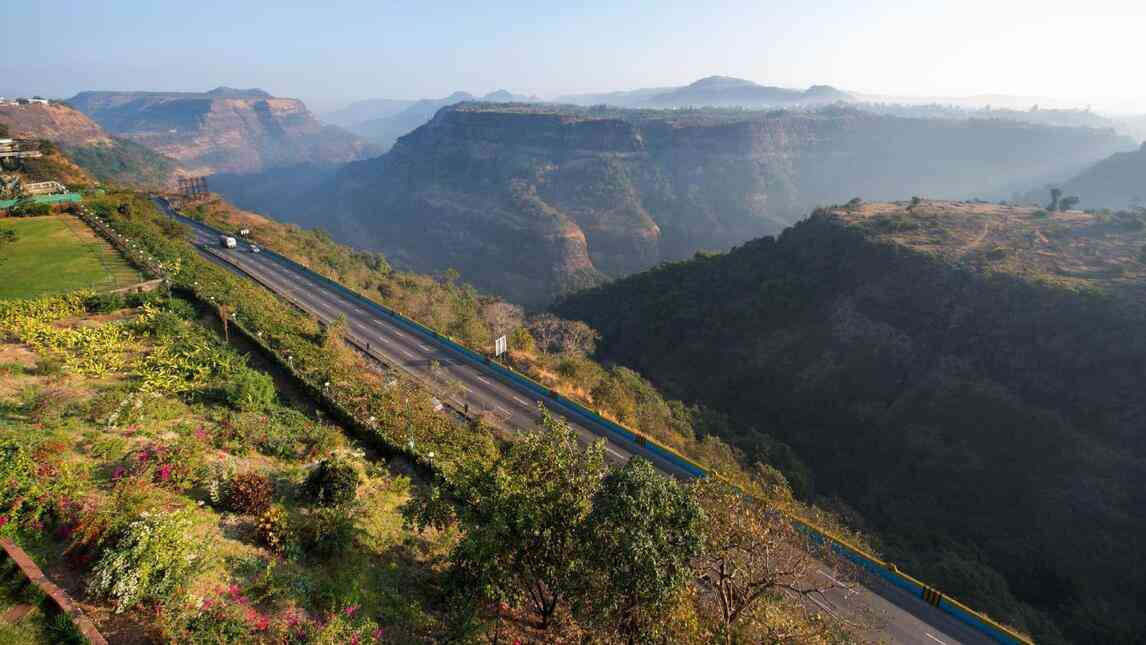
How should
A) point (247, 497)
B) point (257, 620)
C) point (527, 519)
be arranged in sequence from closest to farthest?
point (527, 519) → point (257, 620) → point (247, 497)

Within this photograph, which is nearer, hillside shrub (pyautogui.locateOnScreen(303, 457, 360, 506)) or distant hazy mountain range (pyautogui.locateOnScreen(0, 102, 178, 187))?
hillside shrub (pyautogui.locateOnScreen(303, 457, 360, 506))

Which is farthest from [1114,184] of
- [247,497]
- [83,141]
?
[83,141]

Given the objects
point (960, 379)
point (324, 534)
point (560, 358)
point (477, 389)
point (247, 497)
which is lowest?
point (960, 379)

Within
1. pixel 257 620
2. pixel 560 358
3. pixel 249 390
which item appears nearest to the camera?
pixel 257 620

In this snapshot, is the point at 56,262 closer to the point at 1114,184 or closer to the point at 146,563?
the point at 146,563

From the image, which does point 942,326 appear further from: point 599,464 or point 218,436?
point 218,436

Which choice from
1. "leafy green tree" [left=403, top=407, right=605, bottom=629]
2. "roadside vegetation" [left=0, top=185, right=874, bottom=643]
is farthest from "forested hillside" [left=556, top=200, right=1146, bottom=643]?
"leafy green tree" [left=403, top=407, right=605, bottom=629]

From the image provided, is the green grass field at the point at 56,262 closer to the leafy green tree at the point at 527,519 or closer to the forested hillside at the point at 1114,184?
the leafy green tree at the point at 527,519

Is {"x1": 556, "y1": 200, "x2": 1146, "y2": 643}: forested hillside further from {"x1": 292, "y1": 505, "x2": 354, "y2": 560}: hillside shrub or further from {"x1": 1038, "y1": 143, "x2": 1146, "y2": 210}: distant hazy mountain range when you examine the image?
{"x1": 1038, "y1": 143, "x2": 1146, "y2": 210}: distant hazy mountain range
